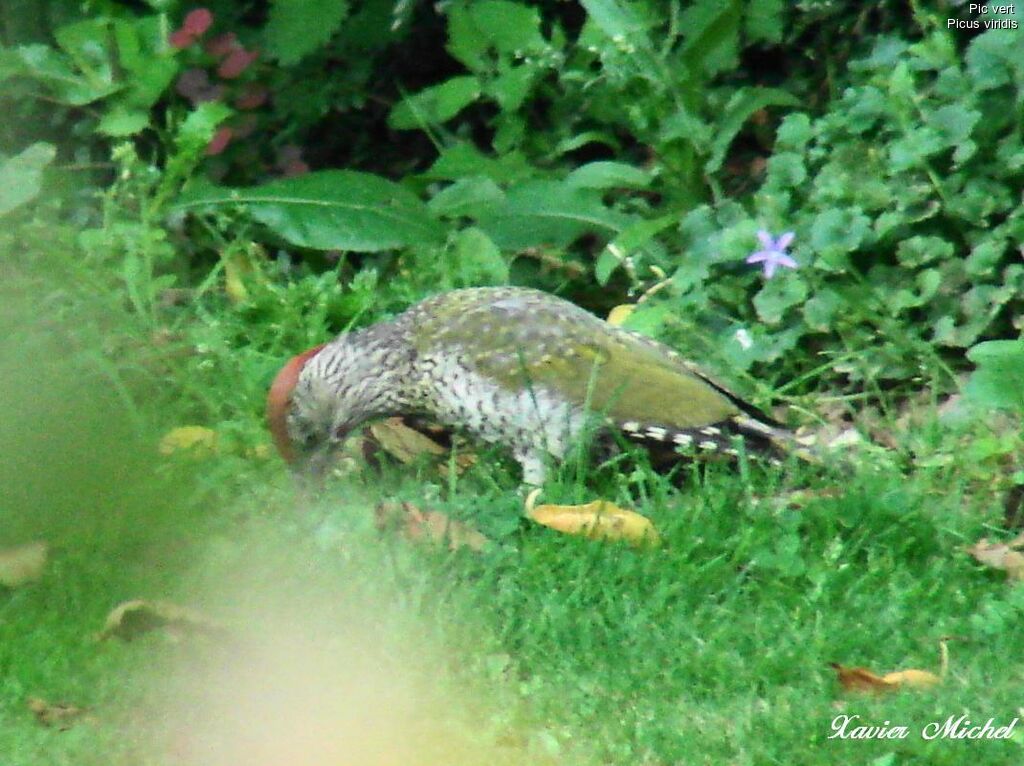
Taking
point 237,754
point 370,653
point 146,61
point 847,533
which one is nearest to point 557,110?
point 146,61

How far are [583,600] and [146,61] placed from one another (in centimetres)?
347

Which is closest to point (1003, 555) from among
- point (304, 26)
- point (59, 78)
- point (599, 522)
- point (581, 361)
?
point (599, 522)

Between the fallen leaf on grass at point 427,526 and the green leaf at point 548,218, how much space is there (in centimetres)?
203

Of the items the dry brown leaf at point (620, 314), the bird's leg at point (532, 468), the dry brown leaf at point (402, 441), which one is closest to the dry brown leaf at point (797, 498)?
the bird's leg at point (532, 468)

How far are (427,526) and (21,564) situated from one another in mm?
1023

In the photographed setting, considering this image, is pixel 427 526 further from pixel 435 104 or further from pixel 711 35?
pixel 435 104

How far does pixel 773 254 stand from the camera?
5645 millimetres

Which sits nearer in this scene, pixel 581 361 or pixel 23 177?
pixel 581 361

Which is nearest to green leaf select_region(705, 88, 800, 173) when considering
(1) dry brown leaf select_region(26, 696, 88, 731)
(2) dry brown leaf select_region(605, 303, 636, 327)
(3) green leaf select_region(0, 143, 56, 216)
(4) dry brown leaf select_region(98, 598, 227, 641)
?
(2) dry brown leaf select_region(605, 303, 636, 327)

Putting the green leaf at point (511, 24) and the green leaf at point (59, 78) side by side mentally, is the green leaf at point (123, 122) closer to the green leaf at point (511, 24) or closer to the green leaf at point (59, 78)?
the green leaf at point (59, 78)

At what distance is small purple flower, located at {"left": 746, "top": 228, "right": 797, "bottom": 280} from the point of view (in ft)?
18.5

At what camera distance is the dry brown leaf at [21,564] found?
428cm

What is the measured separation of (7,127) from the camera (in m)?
7.04

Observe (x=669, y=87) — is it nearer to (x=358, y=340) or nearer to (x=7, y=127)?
(x=358, y=340)
